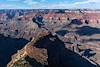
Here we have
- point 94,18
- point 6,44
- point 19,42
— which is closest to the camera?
point 6,44

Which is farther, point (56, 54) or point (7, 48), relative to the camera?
point (7, 48)

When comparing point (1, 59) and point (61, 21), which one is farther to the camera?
point (61, 21)

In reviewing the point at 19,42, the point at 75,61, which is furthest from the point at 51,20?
the point at 75,61

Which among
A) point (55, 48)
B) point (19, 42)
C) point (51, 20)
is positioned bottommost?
point (51, 20)

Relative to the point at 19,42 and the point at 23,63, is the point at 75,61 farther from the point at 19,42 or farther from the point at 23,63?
the point at 19,42

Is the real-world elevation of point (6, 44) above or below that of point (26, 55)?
below

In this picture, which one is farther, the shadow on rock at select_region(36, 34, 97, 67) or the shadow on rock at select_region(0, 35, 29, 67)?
the shadow on rock at select_region(0, 35, 29, 67)

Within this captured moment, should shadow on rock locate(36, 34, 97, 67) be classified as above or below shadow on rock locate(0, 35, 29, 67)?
above

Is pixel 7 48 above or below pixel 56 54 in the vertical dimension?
below

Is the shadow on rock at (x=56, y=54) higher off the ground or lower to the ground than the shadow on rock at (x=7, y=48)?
higher

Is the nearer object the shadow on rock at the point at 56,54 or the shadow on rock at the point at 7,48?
the shadow on rock at the point at 56,54

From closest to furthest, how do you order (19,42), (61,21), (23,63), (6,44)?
(23,63) → (6,44) → (19,42) → (61,21)
